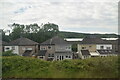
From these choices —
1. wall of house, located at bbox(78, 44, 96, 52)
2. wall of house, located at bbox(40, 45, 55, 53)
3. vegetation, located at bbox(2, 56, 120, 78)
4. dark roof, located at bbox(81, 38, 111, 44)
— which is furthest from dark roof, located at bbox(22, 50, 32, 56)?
vegetation, located at bbox(2, 56, 120, 78)

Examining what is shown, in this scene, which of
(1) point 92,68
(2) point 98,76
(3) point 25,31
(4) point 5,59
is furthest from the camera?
(3) point 25,31

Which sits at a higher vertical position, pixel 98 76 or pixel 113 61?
pixel 113 61

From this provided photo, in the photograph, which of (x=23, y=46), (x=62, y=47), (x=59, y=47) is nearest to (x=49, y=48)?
(x=59, y=47)

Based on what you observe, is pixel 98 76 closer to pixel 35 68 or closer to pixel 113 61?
pixel 113 61

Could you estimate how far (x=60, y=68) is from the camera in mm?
3736

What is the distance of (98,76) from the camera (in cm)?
330

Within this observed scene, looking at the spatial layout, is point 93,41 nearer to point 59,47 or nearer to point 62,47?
point 62,47

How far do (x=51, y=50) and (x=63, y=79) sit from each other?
11.5 m

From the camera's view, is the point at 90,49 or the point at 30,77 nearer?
the point at 30,77

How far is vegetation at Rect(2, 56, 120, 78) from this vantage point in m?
3.41

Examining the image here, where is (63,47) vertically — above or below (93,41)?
below

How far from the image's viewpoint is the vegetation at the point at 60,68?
341cm

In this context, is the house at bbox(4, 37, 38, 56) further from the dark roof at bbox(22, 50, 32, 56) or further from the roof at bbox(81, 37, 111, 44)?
the roof at bbox(81, 37, 111, 44)

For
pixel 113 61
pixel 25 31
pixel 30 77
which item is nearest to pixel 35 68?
pixel 30 77
